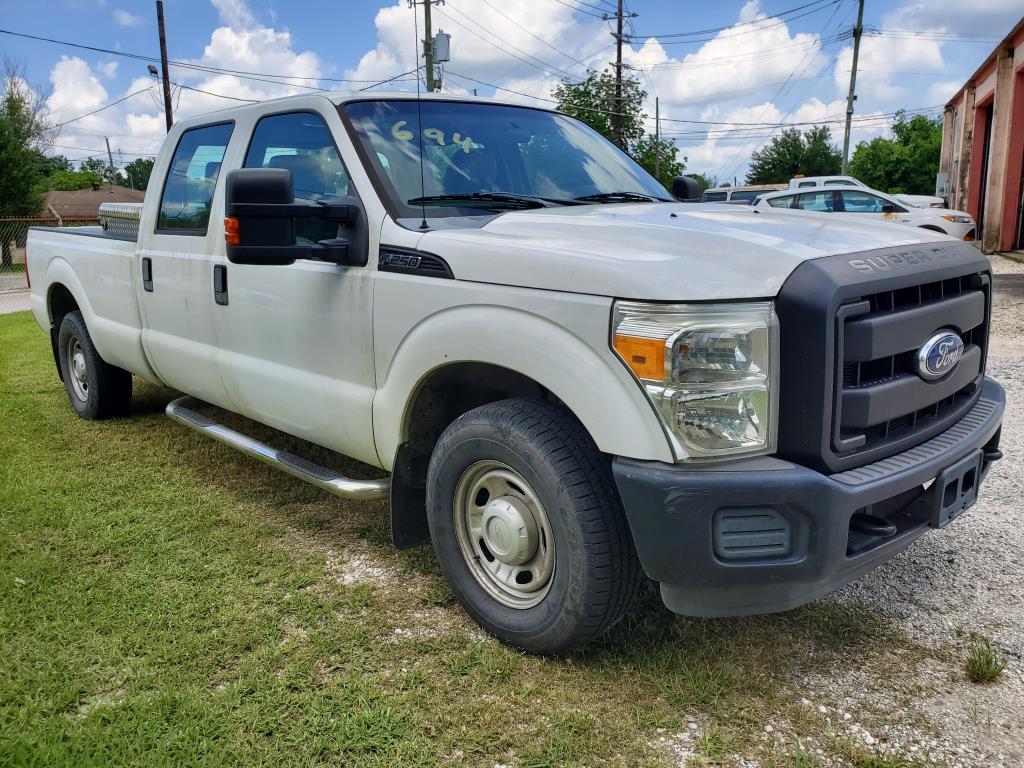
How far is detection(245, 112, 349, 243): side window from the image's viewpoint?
346 cm

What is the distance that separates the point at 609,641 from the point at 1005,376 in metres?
5.49

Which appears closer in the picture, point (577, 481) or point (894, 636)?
point (577, 481)

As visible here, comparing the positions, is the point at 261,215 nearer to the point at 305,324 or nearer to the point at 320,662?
the point at 305,324

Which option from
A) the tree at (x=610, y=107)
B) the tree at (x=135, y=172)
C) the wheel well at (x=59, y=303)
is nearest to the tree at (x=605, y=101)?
the tree at (x=610, y=107)

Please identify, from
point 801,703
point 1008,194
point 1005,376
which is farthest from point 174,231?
point 1008,194

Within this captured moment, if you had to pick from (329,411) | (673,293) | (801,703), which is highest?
(673,293)

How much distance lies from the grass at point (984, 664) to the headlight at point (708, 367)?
3.92 ft

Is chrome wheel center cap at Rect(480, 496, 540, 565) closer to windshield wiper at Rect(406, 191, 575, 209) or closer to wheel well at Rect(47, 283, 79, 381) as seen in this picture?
windshield wiper at Rect(406, 191, 575, 209)

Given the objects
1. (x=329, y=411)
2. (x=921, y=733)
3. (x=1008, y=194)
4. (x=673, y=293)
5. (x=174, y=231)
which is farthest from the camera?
(x=1008, y=194)

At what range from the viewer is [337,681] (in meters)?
2.76

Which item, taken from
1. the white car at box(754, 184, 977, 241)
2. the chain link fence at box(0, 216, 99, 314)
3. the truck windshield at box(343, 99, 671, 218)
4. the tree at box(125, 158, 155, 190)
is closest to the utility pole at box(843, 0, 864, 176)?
the white car at box(754, 184, 977, 241)

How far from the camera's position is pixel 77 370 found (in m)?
6.27

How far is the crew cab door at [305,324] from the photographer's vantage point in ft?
11.0

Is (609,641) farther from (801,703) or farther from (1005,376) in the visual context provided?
(1005,376)
